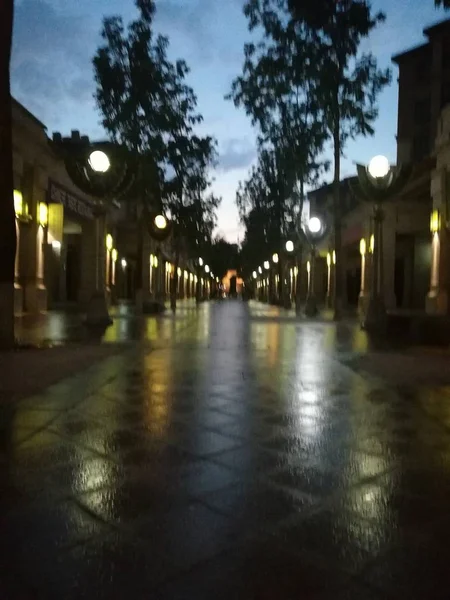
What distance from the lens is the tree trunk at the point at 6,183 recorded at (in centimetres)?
1007

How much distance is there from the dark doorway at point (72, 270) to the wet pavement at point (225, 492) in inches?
1352

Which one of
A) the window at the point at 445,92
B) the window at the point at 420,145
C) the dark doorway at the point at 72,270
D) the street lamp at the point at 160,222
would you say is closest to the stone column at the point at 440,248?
the street lamp at the point at 160,222

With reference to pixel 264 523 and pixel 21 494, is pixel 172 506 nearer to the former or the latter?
pixel 264 523

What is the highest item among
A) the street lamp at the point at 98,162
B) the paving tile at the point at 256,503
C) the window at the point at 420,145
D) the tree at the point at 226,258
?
the window at the point at 420,145

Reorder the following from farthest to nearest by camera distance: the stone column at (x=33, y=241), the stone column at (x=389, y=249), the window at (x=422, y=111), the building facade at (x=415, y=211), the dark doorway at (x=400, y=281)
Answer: the window at (x=422, y=111) → the dark doorway at (x=400, y=281) → the stone column at (x=389, y=249) → the building facade at (x=415, y=211) → the stone column at (x=33, y=241)

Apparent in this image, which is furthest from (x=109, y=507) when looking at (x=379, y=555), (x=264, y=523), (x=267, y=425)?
(x=267, y=425)

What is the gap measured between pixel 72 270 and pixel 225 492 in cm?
3951

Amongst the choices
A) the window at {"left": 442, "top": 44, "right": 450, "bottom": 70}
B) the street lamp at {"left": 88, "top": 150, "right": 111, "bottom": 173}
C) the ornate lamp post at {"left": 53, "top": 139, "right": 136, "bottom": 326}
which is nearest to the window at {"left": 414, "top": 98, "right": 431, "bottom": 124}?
the window at {"left": 442, "top": 44, "right": 450, "bottom": 70}

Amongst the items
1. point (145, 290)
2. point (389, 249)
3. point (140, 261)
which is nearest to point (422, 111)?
point (389, 249)

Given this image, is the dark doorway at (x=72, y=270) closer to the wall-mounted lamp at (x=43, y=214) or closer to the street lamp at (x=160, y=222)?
the street lamp at (x=160, y=222)

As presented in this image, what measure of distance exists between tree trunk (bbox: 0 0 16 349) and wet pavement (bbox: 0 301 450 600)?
10.9ft

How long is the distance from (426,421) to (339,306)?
19199 millimetres

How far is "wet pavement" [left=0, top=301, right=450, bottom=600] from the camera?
2.76 m

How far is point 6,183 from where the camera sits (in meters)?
10.2
